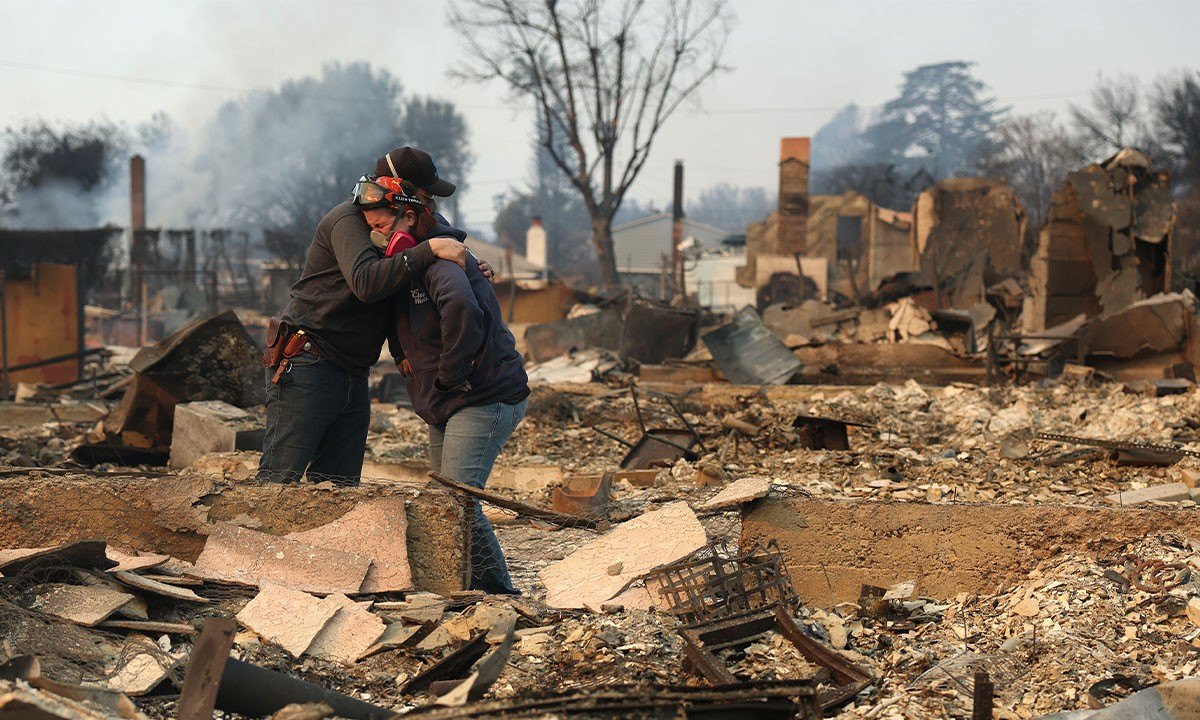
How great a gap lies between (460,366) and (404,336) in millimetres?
356

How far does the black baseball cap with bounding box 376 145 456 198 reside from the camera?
14.9 feet

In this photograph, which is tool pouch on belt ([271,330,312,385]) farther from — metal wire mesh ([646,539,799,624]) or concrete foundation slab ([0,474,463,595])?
metal wire mesh ([646,539,799,624])

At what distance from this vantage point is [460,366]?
434cm

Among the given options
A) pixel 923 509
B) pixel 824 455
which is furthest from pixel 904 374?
pixel 923 509

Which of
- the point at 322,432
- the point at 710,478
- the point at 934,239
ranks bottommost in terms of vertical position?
the point at 710,478

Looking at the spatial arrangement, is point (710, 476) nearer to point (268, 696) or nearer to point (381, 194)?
point (381, 194)

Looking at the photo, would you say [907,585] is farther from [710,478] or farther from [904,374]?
[904,374]

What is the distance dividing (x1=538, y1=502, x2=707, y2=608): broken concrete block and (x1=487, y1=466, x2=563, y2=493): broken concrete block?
2.94 meters

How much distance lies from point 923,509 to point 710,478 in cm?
259

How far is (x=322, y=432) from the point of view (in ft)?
15.5

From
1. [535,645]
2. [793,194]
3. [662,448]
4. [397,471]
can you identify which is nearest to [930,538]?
[535,645]

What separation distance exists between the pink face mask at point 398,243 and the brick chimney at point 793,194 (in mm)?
23846

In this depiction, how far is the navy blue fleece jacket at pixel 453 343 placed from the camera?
4316mm

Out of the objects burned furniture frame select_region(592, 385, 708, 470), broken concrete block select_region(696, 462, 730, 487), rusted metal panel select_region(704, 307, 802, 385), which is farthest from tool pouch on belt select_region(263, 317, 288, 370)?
rusted metal panel select_region(704, 307, 802, 385)
